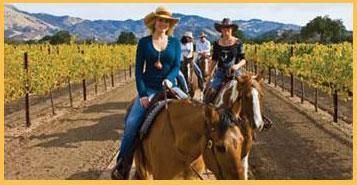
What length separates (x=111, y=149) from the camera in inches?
379

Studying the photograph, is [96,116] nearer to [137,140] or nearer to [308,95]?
[308,95]

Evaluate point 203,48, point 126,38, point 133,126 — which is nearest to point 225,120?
point 133,126

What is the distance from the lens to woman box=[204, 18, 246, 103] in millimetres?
6848

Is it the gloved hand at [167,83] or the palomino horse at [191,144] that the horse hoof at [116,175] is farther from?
the gloved hand at [167,83]

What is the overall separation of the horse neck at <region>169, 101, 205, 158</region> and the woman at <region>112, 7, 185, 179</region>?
0.51 m

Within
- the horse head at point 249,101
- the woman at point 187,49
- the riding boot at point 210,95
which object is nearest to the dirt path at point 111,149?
the riding boot at point 210,95

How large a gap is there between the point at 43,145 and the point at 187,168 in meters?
6.76

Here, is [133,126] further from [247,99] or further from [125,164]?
[247,99]

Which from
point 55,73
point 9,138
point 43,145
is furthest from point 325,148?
point 55,73

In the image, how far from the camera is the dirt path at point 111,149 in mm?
8141

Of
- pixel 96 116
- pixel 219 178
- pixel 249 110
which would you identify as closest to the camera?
pixel 219 178

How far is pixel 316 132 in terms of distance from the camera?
1171cm

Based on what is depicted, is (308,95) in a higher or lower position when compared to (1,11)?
lower

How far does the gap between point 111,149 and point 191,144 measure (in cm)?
573
